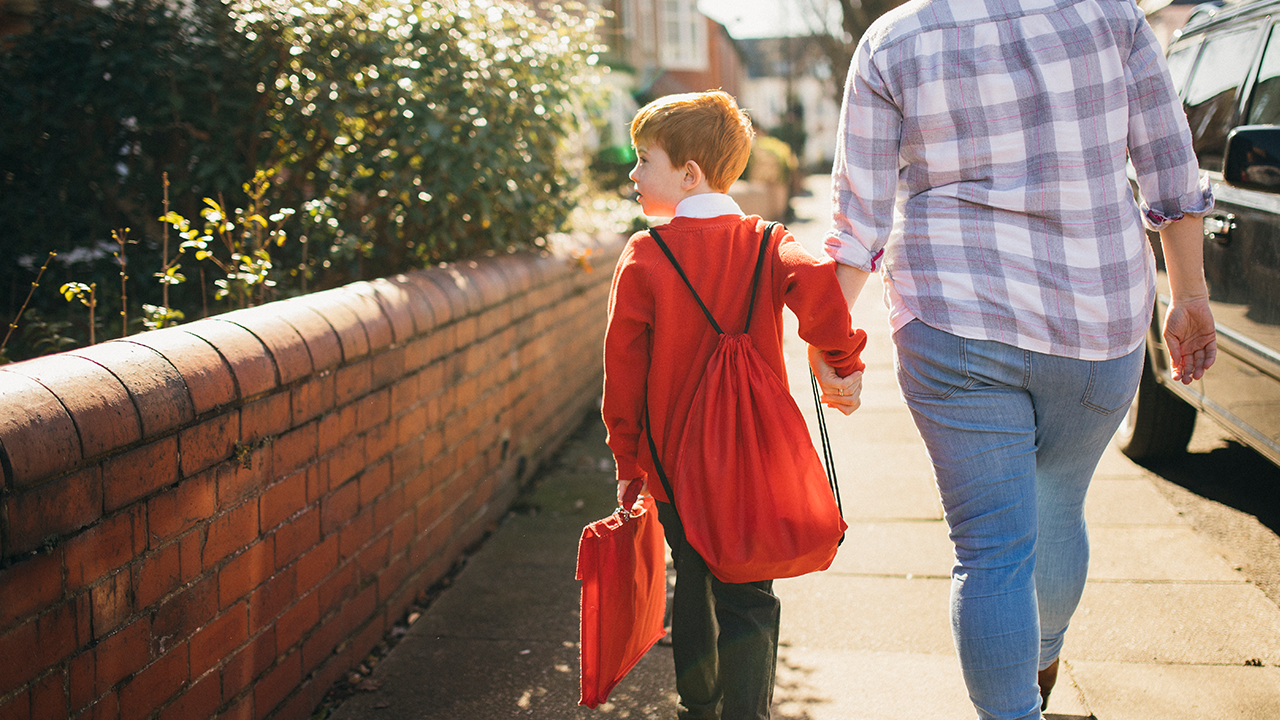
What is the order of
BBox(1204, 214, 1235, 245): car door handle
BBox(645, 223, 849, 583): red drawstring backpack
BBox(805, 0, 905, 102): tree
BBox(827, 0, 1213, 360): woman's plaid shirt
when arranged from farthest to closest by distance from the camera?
1. BBox(805, 0, 905, 102): tree
2. BBox(1204, 214, 1235, 245): car door handle
3. BBox(645, 223, 849, 583): red drawstring backpack
4. BBox(827, 0, 1213, 360): woman's plaid shirt

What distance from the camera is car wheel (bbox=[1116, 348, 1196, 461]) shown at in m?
4.45

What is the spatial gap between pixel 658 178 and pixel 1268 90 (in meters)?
2.82

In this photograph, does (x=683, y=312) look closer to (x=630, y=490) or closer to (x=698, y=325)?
(x=698, y=325)

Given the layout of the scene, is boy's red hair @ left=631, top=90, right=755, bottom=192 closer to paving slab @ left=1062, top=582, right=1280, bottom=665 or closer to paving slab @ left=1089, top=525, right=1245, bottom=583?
paving slab @ left=1062, top=582, right=1280, bottom=665

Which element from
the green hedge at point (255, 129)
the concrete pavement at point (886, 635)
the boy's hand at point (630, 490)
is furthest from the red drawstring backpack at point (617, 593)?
the green hedge at point (255, 129)

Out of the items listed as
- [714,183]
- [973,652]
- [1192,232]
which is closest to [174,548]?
[714,183]

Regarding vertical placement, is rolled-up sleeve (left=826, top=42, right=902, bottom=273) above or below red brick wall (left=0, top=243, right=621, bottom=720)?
above

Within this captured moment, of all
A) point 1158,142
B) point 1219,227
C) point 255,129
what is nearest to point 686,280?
point 1158,142

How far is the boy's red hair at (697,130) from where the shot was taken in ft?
7.06

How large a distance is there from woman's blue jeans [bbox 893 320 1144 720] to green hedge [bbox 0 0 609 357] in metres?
2.53

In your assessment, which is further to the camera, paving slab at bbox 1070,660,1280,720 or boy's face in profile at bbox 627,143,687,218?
paving slab at bbox 1070,660,1280,720

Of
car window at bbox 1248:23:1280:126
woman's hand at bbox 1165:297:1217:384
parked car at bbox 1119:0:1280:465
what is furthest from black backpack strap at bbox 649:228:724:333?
car window at bbox 1248:23:1280:126

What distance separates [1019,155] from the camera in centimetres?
188

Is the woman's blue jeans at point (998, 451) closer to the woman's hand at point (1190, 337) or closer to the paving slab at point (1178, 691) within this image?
the woman's hand at point (1190, 337)
